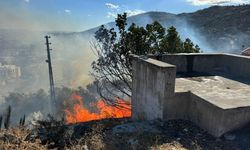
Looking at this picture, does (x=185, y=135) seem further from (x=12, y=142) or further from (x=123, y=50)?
(x=123, y=50)

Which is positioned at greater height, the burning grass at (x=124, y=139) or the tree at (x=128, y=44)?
the tree at (x=128, y=44)

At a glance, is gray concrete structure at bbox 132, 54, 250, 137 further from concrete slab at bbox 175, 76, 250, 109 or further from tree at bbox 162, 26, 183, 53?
tree at bbox 162, 26, 183, 53

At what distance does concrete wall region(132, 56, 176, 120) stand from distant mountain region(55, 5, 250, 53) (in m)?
17.6

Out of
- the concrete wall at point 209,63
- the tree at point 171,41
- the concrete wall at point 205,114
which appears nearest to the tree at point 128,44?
the tree at point 171,41

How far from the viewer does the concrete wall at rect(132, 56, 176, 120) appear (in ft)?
19.3

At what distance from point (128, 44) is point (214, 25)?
29278 millimetres

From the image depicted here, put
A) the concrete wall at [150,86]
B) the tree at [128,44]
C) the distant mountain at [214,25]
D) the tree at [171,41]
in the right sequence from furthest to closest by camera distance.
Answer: the distant mountain at [214,25]
the tree at [128,44]
the tree at [171,41]
the concrete wall at [150,86]

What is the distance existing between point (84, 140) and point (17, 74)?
40.8 meters

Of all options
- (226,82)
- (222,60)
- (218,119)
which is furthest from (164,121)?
Answer: (222,60)

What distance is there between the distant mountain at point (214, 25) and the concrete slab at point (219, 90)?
17.8 meters

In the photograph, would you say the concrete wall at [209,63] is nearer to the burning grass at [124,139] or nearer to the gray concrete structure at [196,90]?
the gray concrete structure at [196,90]

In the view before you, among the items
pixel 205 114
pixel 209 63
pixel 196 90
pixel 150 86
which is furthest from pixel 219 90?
pixel 209 63

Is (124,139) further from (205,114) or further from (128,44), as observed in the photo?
(128,44)

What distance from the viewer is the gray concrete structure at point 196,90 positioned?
5227mm
